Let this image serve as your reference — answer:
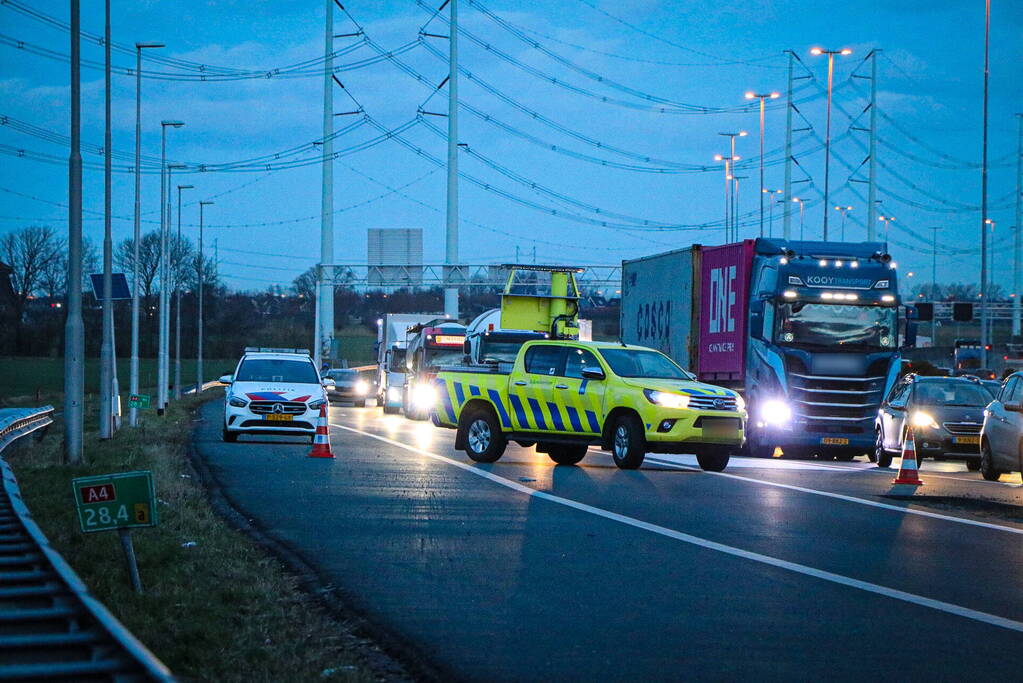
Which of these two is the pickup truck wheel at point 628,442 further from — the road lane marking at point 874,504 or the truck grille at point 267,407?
the truck grille at point 267,407

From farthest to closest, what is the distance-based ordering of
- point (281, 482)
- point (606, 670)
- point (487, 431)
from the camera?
1. point (487, 431)
2. point (281, 482)
3. point (606, 670)

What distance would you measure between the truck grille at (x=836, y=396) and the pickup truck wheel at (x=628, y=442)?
6172 millimetres

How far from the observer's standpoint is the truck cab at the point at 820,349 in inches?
1040

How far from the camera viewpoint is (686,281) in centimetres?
3073

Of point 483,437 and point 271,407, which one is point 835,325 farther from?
point 271,407

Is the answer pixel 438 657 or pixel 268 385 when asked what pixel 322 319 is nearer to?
pixel 268 385

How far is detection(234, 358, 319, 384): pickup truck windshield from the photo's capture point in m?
29.3

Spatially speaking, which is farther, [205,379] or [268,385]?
[205,379]

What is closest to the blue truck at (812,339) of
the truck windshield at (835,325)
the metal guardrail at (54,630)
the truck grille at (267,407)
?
the truck windshield at (835,325)

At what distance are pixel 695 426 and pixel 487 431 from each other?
3.56 meters

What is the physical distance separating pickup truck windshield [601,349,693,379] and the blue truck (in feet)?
14.5

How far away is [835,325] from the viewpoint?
26.7 metres

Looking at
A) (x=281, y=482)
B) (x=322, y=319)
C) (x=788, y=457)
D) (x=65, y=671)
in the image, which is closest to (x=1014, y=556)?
(x=65, y=671)

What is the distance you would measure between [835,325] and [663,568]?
1652 centimetres
